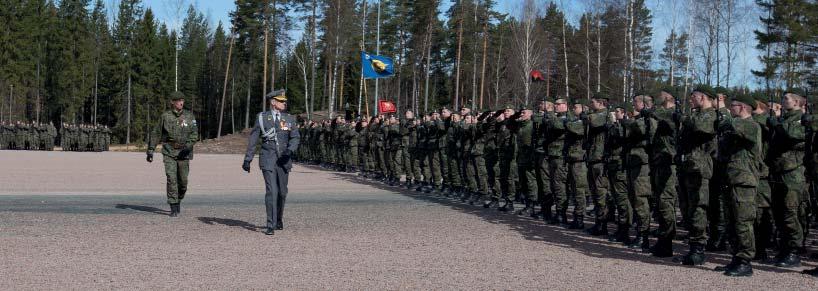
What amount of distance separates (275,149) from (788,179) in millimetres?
6357

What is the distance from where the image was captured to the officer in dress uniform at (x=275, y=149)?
10711 mm

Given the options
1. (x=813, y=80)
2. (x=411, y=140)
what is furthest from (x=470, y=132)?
(x=813, y=80)

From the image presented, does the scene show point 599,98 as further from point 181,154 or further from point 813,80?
point 813,80

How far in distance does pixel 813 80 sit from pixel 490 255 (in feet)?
118

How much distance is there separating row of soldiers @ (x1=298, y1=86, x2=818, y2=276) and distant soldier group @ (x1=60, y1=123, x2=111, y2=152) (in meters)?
40.3

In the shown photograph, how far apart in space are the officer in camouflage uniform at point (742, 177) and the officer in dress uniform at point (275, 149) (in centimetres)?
558

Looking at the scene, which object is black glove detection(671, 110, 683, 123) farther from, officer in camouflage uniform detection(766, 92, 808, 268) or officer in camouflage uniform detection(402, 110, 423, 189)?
officer in camouflage uniform detection(402, 110, 423, 189)

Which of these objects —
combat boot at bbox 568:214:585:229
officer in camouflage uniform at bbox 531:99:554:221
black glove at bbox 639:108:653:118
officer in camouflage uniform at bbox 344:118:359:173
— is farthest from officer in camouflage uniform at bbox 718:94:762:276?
officer in camouflage uniform at bbox 344:118:359:173

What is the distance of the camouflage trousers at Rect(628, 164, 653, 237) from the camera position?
9.29 m

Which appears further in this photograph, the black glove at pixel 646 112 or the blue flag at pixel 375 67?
the blue flag at pixel 375 67

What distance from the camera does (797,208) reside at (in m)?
8.46

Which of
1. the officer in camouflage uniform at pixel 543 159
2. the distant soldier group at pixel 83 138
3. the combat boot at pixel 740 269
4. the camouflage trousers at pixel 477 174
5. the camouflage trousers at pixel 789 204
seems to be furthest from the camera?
the distant soldier group at pixel 83 138

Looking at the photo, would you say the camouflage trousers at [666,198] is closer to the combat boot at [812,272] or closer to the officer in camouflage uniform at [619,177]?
the officer in camouflage uniform at [619,177]

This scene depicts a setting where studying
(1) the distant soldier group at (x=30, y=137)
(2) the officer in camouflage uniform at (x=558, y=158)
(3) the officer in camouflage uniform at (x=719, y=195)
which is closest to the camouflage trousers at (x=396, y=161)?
(2) the officer in camouflage uniform at (x=558, y=158)
